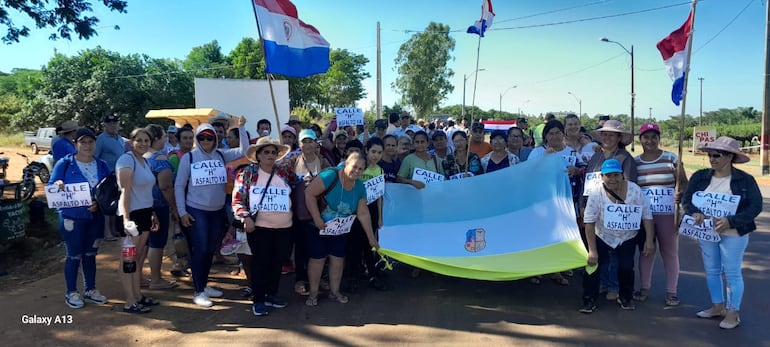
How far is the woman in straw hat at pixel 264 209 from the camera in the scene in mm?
4586

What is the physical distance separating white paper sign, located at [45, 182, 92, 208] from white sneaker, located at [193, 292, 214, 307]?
1393 millimetres

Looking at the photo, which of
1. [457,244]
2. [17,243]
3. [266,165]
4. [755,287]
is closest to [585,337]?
[457,244]

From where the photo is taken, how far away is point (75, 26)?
1137 cm

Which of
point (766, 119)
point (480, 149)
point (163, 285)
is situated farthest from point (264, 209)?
Result: point (766, 119)

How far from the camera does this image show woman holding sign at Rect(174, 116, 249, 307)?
4.81 m

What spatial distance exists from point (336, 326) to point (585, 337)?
224 cm

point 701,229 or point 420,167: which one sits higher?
point 420,167

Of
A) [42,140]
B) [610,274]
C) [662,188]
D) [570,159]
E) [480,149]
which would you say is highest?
[42,140]

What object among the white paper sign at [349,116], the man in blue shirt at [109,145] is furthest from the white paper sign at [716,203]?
the man in blue shirt at [109,145]

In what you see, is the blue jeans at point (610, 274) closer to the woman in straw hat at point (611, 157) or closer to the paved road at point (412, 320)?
the woman in straw hat at point (611, 157)

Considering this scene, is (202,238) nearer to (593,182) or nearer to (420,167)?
(420,167)

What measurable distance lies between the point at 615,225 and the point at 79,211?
5.18m

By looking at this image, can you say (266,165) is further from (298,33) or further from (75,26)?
(75,26)

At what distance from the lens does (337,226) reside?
4.91 m
